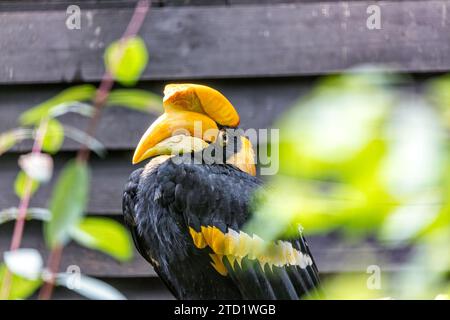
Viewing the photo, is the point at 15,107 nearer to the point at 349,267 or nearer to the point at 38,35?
the point at 38,35

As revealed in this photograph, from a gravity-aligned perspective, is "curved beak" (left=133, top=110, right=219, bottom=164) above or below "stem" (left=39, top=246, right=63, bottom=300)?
above

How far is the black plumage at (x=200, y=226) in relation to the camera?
958mm

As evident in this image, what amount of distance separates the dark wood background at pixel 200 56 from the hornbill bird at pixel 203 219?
1.04 feet

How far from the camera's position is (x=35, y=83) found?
134cm

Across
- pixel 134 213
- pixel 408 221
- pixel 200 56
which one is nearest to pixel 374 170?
pixel 408 221

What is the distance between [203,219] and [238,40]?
48 centimetres

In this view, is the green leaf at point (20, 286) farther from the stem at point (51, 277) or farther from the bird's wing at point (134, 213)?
the bird's wing at point (134, 213)

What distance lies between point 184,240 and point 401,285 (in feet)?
2.16

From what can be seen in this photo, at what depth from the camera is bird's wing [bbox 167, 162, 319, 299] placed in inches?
37.3

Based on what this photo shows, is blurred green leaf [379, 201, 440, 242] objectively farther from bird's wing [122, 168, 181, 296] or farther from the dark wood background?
the dark wood background

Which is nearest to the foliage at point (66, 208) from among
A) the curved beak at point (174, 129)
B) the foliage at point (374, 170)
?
the foliage at point (374, 170)

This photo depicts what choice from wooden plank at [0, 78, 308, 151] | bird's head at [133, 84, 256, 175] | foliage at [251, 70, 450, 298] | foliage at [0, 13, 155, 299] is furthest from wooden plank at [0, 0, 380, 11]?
foliage at [251, 70, 450, 298]

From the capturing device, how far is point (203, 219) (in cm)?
96
